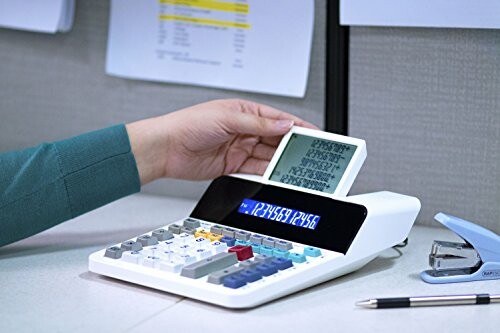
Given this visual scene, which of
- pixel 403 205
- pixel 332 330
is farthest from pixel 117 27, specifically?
pixel 332 330

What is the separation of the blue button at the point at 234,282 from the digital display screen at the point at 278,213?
0.13 meters

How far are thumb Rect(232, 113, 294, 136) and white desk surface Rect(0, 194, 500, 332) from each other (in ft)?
0.59

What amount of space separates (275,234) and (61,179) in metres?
0.26

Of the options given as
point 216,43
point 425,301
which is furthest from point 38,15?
point 425,301

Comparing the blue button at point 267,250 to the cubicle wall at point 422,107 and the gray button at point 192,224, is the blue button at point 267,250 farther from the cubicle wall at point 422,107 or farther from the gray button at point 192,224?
the cubicle wall at point 422,107

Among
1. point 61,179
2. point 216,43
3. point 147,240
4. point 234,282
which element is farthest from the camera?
point 216,43

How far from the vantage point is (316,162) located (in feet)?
3.38

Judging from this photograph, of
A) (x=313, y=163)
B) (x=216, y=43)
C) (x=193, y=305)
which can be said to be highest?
(x=216, y=43)

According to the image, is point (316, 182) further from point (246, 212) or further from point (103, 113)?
point (103, 113)

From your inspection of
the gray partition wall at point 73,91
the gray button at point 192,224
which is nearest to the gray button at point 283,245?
the gray button at point 192,224

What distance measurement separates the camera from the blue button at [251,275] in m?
0.86

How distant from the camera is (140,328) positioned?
0.81 meters

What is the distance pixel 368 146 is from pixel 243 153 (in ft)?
0.50

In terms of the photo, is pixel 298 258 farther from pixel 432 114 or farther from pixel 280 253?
pixel 432 114
